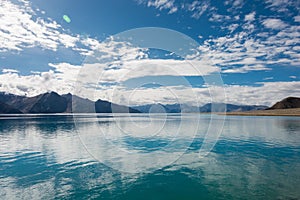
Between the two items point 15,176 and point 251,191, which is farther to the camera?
point 15,176

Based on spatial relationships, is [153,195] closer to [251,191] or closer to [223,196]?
[223,196]

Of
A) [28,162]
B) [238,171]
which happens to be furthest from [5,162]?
[238,171]

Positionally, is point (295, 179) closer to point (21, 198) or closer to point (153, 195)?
point (153, 195)

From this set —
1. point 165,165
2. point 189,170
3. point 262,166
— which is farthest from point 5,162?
point 262,166

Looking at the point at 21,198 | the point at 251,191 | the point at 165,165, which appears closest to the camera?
the point at 21,198

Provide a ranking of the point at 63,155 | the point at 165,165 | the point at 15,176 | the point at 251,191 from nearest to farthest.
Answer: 1. the point at 251,191
2. the point at 15,176
3. the point at 165,165
4. the point at 63,155

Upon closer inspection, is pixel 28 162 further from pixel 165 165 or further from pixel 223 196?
pixel 223 196

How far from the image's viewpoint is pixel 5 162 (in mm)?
26156

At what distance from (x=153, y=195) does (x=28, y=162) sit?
18.8 meters

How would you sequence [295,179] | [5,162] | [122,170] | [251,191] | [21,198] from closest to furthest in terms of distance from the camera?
[21,198] → [251,191] → [295,179] → [122,170] → [5,162]

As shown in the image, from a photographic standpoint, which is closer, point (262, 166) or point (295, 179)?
point (295, 179)

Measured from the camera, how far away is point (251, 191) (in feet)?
52.7

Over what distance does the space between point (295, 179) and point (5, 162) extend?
32.7 metres

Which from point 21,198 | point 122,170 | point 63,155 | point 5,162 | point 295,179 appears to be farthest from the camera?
point 63,155
